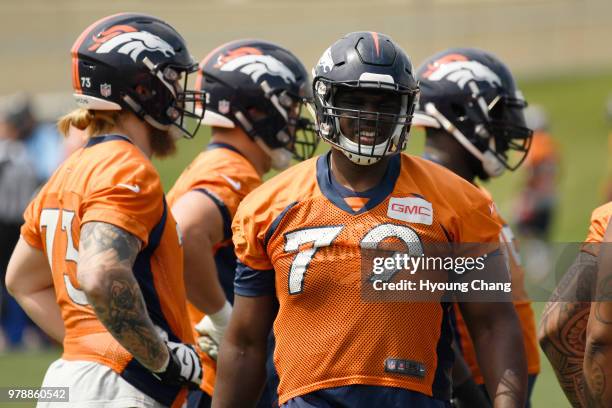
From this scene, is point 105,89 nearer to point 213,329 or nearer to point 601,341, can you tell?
point 213,329

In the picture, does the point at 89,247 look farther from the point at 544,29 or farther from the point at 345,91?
the point at 544,29

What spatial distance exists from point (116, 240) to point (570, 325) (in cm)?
182

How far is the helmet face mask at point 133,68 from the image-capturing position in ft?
16.4

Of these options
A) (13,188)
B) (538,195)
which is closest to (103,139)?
(13,188)

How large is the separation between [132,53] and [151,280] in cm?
102

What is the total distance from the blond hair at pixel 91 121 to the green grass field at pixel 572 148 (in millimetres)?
12324

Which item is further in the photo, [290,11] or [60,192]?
[290,11]

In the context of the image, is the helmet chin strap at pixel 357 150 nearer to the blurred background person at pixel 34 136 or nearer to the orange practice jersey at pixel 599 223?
the orange practice jersey at pixel 599 223

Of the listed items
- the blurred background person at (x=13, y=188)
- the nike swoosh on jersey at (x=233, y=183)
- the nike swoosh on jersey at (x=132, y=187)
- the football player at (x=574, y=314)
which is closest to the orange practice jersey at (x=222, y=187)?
the nike swoosh on jersey at (x=233, y=183)

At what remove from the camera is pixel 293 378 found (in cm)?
416

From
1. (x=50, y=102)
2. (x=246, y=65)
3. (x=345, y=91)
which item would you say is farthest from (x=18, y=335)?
(x=50, y=102)

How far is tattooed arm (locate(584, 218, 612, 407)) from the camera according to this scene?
13.0ft

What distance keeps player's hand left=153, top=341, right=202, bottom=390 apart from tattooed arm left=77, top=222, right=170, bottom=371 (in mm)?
102

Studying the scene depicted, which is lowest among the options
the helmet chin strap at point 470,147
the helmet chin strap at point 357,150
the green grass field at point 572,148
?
the green grass field at point 572,148
